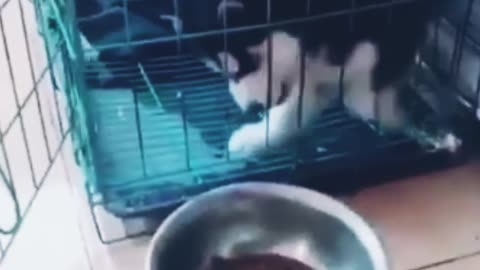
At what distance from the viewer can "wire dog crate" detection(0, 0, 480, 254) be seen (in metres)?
1.15

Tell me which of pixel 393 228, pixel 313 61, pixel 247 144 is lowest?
pixel 393 228

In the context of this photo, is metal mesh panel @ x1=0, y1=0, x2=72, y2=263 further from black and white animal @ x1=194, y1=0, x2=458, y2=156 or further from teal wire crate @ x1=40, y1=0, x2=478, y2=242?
black and white animal @ x1=194, y1=0, x2=458, y2=156

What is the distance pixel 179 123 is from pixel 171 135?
0.09ft

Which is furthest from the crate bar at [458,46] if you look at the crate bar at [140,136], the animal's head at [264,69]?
the crate bar at [140,136]

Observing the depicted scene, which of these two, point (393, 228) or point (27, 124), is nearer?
point (393, 228)

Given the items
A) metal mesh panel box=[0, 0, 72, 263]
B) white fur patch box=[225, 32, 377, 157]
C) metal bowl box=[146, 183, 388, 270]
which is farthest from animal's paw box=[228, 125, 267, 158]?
metal mesh panel box=[0, 0, 72, 263]

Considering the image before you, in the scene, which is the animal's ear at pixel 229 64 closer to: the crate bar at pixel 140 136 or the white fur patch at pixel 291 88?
the white fur patch at pixel 291 88

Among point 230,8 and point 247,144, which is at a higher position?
point 230,8

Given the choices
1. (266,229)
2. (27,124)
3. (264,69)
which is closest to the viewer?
(266,229)

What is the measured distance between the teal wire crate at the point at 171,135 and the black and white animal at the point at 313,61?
0.03 m

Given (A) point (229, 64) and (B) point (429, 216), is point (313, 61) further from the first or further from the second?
(B) point (429, 216)

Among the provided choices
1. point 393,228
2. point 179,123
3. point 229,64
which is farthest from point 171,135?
point 393,228

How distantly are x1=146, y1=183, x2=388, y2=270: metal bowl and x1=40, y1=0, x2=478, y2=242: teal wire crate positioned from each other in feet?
0.29

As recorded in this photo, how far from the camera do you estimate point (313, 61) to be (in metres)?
1.20
